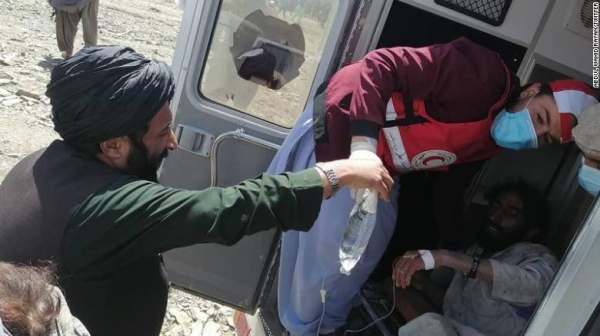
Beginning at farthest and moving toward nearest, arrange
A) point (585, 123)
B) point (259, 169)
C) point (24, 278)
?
point (259, 169) < point (585, 123) < point (24, 278)

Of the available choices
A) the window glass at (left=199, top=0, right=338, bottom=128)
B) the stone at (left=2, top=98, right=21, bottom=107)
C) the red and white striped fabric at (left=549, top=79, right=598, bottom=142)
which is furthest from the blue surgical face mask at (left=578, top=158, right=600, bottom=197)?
the stone at (left=2, top=98, right=21, bottom=107)

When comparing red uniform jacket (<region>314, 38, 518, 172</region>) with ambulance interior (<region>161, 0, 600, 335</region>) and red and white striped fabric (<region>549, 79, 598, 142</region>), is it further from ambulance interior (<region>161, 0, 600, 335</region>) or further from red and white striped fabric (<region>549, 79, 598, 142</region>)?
ambulance interior (<region>161, 0, 600, 335</region>)

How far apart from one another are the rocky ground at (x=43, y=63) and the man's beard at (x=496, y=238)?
1.75 meters

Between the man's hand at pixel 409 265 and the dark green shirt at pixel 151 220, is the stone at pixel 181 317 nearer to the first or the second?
the man's hand at pixel 409 265

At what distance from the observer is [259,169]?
2.49m

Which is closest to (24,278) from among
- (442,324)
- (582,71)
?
(442,324)

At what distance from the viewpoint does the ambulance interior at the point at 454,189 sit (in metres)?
2.63

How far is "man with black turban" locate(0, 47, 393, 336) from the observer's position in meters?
1.35

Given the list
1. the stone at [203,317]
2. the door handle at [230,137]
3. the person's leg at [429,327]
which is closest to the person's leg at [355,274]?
the person's leg at [429,327]

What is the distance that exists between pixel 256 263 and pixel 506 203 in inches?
48.6

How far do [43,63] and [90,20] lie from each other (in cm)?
99

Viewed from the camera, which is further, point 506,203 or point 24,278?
point 506,203

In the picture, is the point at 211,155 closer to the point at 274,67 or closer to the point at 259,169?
the point at 259,169

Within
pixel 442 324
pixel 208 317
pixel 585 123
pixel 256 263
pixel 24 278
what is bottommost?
pixel 208 317
